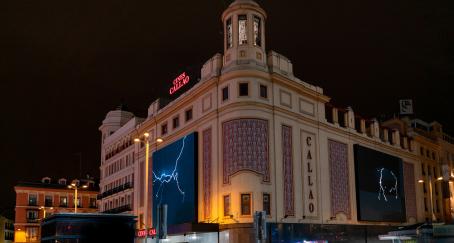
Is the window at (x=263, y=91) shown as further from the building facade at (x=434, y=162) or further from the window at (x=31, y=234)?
the window at (x=31, y=234)

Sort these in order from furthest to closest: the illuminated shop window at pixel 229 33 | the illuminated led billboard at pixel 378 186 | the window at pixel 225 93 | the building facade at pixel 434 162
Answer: the building facade at pixel 434 162, the illuminated led billboard at pixel 378 186, the illuminated shop window at pixel 229 33, the window at pixel 225 93

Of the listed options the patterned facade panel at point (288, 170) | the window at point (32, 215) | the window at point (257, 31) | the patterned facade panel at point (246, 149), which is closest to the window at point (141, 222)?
the patterned facade panel at point (246, 149)

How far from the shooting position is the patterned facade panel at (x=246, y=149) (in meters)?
48.2

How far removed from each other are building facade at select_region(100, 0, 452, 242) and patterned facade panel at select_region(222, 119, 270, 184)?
0.09m

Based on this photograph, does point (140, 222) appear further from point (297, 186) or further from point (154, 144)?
point (297, 186)

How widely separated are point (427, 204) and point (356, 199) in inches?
929

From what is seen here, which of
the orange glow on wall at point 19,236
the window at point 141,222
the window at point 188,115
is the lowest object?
the orange glow on wall at point 19,236

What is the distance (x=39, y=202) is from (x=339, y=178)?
7322cm

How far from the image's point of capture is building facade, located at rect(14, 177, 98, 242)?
107688 mm

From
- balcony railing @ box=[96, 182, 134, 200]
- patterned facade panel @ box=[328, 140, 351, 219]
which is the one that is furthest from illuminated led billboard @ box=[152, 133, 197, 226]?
patterned facade panel @ box=[328, 140, 351, 219]

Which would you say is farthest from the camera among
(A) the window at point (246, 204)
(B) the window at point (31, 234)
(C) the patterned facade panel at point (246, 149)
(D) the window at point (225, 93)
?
(B) the window at point (31, 234)

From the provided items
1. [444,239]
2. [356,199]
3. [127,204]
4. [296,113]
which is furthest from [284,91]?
[444,239]

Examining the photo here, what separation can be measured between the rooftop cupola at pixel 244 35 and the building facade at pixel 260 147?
0.31ft

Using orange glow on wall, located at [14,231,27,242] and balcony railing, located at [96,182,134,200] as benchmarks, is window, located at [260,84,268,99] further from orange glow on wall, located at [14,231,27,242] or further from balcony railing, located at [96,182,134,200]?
orange glow on wall, located at [14,231,27,242]
